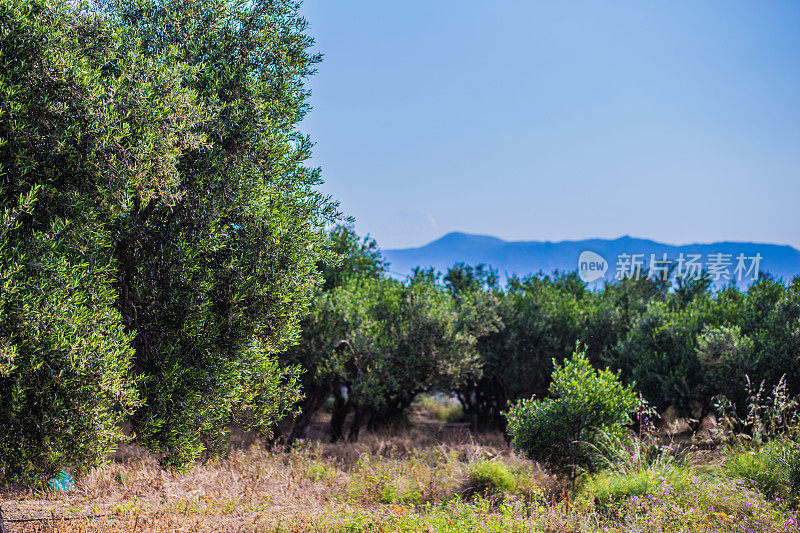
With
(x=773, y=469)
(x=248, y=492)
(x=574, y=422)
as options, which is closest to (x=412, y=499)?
(x=248, y=492)

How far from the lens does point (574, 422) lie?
12727 mm

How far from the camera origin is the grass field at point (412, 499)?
9.50 meters

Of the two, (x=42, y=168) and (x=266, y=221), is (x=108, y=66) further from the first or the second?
(x=266, y=221)

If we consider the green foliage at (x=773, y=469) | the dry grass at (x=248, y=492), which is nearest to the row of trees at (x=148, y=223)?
the dry grass at (x=248, y=492)

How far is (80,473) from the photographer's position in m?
7.31

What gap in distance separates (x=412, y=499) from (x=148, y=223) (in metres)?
8.30

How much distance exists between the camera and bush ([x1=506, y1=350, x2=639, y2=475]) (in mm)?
12578

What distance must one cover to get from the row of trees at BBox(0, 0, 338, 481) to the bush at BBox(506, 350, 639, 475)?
5851mm

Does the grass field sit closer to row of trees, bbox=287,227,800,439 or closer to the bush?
the bush

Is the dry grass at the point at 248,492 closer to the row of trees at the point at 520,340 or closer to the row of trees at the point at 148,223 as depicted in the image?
the row of trees at the point at 148,223

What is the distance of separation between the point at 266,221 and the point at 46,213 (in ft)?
10.4

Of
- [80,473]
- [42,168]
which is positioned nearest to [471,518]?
[80,473]

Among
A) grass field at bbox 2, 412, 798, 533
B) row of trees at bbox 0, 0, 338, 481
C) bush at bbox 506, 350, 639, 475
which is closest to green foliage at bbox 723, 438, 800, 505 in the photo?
grass field at bbox 2, 412, 798, 533

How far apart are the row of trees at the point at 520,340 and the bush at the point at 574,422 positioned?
2.33 m
